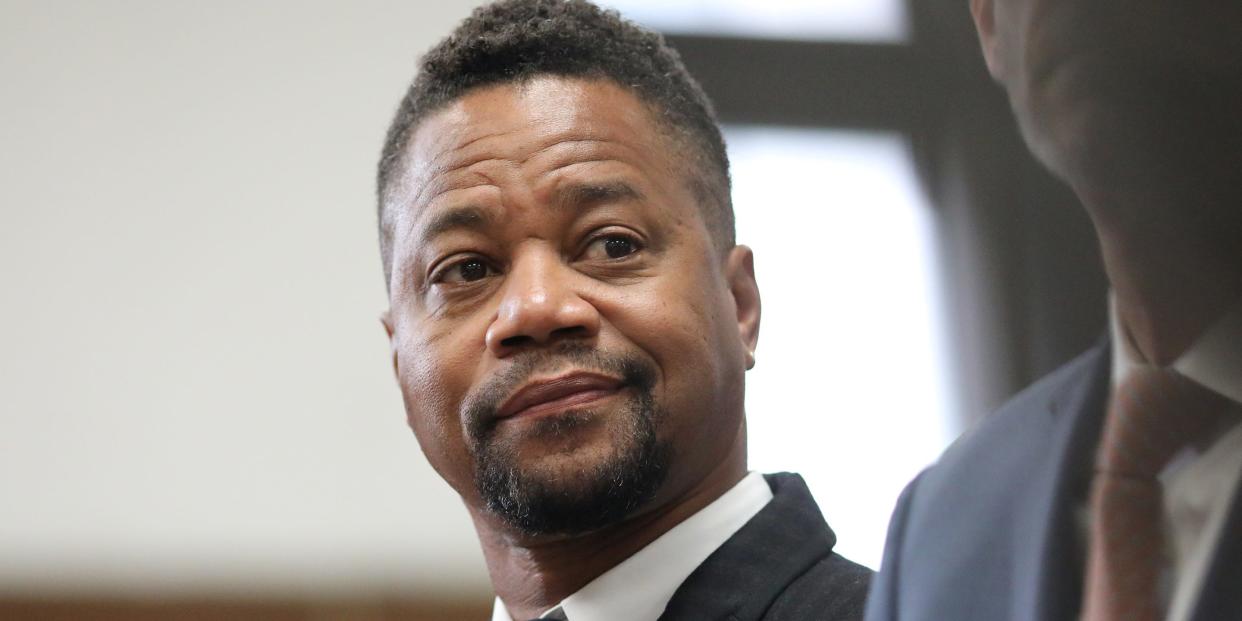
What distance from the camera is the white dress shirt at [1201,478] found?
0.78 feet

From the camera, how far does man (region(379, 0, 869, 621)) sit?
0.77 meters

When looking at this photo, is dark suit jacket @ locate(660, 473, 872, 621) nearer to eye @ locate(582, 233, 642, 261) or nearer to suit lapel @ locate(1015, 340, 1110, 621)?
eye @ locate(582, 233, 642, 261)

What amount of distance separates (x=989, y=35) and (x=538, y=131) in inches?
23.7

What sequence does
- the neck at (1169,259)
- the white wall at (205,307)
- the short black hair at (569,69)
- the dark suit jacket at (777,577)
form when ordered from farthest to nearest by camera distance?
the white wall at (205,307) < the short black hair at (569,69) < the dark suit jacket at (777,577) < the neck at (1169,259)

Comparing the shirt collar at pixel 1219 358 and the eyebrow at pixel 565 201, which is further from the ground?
the eyebrow at pixel 565 201

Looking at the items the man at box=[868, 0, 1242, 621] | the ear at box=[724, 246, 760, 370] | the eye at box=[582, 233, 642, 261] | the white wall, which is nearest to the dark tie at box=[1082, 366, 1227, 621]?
the man at box=[868, 0, 1242, 621]

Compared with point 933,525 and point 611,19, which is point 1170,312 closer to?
point 933,525

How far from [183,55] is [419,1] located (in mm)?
372

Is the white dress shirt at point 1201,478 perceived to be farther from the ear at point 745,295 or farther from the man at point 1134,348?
the ear at point 745,295

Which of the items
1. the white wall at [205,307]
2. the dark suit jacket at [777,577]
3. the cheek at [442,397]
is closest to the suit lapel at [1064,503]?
the dark suit jacket at [777,577]

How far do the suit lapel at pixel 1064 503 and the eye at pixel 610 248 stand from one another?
1.84 ft

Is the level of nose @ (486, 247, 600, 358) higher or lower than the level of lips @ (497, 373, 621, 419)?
higher

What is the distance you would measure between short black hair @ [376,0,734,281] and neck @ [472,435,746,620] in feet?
0.55

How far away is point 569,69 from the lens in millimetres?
907
